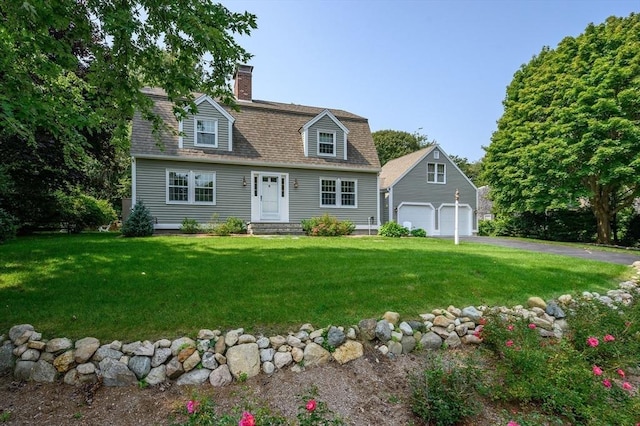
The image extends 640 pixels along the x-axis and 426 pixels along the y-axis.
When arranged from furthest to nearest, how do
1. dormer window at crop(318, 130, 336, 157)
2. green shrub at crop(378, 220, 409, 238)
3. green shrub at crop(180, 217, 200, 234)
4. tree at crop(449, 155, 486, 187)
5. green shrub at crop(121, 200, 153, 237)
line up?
tree at crop(449, 155, 486, 187) < dormer window at crop(318, 130, 336, 157) < green shrub at crop(378, 220, 409, 238) < green shrub at crop(180, 217, 200, 234) < green shrub at crop(121, 200, 153, 237)

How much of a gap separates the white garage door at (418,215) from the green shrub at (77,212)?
52.1ft

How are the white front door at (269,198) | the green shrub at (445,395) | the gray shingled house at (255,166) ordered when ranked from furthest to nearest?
the white front door at (269,198) < the gray shingled house at (255,166) < the green shrub at (445,395)

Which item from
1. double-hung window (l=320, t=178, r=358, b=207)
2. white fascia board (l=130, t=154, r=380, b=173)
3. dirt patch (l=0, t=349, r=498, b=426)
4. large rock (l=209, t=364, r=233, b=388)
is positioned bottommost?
dirt patch (l=0, t=349, r=498, b=426)

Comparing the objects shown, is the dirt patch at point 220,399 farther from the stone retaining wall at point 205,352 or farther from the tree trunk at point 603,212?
the tree trunk at point 603,212

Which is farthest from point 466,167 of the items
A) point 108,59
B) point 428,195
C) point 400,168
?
point 108,59

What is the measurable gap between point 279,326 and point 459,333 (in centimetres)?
242

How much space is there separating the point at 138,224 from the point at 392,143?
103ft

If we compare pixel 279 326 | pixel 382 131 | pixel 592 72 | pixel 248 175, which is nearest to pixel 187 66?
pixel 279 326

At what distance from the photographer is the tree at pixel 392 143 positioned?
37.5 metres

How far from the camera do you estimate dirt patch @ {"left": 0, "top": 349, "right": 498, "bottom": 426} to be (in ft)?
9.34

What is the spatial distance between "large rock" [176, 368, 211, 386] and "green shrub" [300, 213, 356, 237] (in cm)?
996

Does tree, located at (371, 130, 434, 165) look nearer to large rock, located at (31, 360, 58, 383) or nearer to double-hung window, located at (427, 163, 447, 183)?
double-hung window, located at (427, 163, 447, 183)

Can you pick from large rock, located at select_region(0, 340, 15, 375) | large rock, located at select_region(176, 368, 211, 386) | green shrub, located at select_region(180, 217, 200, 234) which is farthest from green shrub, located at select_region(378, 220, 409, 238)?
large rock, located at select_region(0, 340, 15, 375)

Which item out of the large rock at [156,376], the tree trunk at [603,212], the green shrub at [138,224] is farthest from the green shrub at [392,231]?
the large rock at [156,376]
